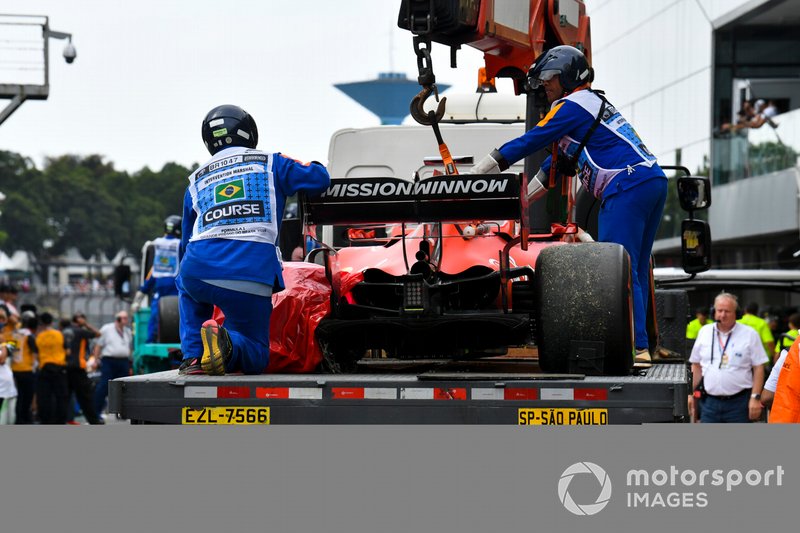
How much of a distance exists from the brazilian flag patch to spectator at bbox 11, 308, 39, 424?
1151 centimetres

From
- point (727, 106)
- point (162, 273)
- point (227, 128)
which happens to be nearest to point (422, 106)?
point (227, 128)

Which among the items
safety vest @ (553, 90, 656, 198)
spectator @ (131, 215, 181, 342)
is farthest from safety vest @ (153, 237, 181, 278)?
safety vest @ (553, 90, 656, 198)

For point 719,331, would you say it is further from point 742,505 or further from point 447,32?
point 742,505

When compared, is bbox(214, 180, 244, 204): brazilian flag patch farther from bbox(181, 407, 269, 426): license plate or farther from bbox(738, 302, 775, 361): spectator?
bbox(738, 302, 775, 361): spectator

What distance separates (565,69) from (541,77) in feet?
0.47

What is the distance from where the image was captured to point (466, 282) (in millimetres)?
7387

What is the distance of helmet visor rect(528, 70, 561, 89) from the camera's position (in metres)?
7.92

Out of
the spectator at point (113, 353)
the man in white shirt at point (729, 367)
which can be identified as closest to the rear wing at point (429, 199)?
the man in white shirt at point (729, 367)

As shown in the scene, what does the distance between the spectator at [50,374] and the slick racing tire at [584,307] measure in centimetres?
1299

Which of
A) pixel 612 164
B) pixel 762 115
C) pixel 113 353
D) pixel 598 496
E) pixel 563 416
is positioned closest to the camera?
pixel 598 496

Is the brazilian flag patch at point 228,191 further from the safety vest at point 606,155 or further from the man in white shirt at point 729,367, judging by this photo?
the man in white shirt at point 729,367

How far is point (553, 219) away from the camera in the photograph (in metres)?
8.82

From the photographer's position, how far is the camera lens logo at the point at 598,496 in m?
4.85

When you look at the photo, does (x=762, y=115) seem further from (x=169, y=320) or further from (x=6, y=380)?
(x=169, y=320)
